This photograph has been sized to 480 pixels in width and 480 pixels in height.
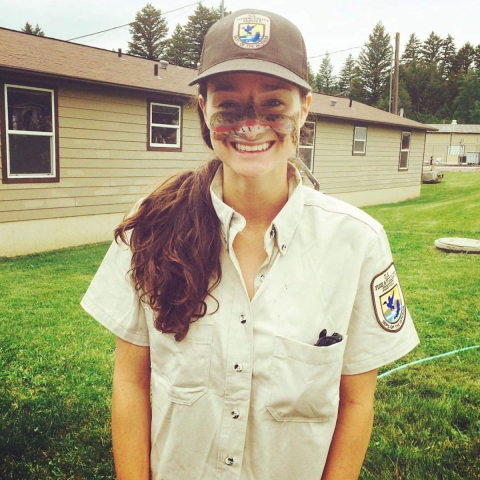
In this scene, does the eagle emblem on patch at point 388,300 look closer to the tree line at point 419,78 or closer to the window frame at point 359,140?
the window frame at point 359,140

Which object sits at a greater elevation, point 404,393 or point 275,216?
point 275,216

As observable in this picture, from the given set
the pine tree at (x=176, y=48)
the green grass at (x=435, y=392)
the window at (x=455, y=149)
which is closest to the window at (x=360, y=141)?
the green grass at (x=435, y=392)

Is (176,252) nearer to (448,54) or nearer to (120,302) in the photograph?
(120,302)

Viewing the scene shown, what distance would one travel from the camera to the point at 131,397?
1.54 meters

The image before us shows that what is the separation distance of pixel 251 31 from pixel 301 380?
1026 millimetres

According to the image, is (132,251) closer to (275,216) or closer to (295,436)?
(275,216)

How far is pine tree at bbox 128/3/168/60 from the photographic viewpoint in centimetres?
5850

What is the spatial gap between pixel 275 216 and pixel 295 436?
0.66 meters

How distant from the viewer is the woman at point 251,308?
1401 millimetres

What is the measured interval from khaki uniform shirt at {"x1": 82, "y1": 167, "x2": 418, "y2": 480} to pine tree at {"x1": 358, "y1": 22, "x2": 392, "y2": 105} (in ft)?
249

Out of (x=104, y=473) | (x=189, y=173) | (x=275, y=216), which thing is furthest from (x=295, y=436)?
(x=104, y=473)

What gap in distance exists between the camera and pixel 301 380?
1419mm

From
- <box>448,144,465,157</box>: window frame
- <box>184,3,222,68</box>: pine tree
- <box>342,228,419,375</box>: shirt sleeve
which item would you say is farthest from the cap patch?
<box>184,3,222,68</box>: pine tree

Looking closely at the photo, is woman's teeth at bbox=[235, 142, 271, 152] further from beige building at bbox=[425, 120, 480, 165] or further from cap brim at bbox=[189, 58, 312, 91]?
beige building at bbox=[425, 120, 480, 165]
